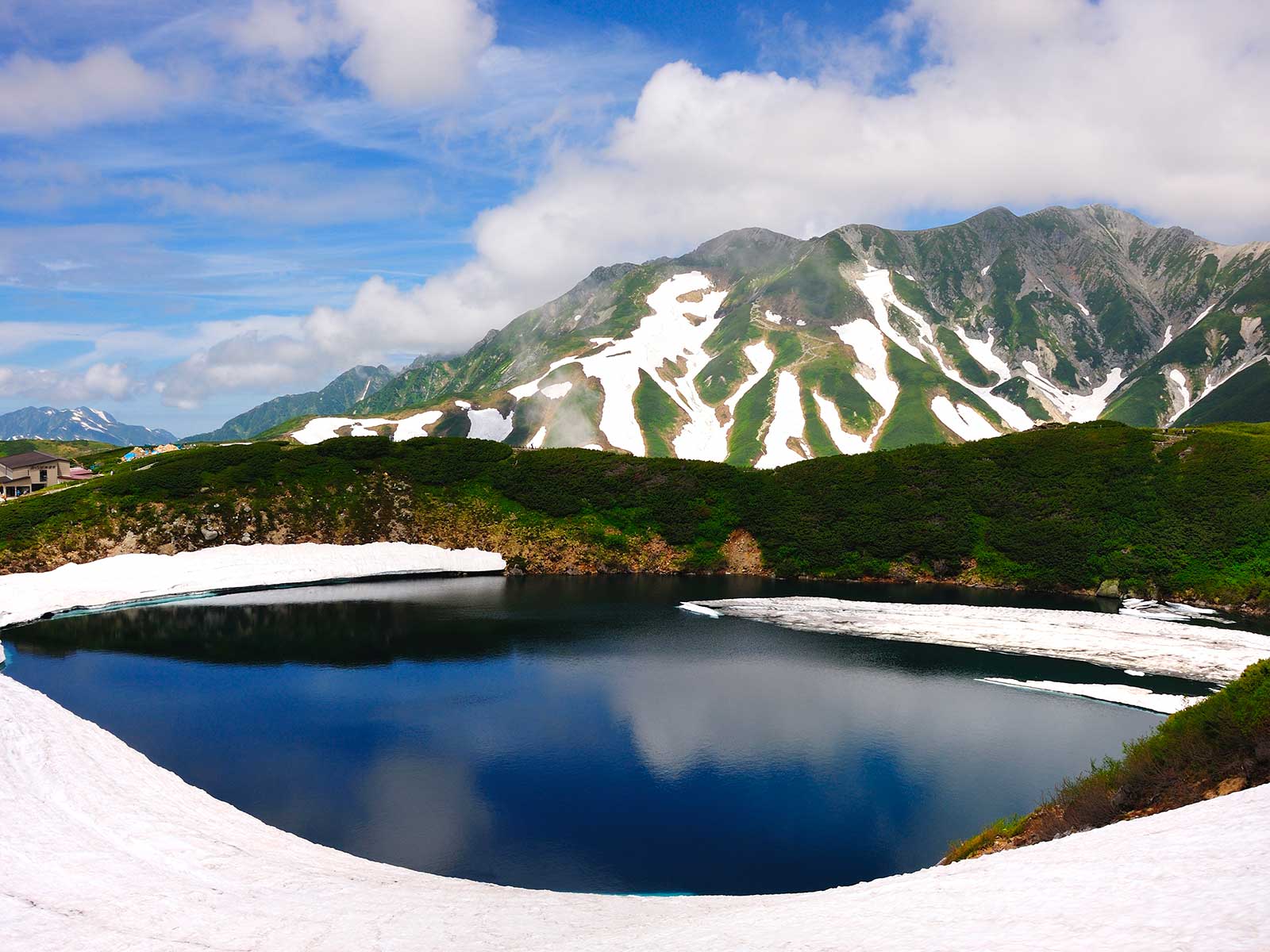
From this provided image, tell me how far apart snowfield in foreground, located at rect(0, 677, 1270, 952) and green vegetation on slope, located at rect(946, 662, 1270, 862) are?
238 cm

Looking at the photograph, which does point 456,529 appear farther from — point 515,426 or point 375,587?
point 515,426

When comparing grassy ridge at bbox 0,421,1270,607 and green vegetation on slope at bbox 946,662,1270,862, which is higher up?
grassy ridge at bbox 0,421,1270,607

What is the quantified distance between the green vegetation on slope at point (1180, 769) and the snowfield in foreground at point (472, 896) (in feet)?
7.81

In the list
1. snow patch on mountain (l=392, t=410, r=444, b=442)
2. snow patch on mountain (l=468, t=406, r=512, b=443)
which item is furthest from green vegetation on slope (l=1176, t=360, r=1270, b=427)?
snow patch on mountain (l=392, t=410, r=444, b=442)

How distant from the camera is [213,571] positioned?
60.8m

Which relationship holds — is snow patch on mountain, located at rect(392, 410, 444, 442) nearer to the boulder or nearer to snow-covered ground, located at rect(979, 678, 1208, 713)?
the boulder

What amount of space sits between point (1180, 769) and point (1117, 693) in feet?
71.0

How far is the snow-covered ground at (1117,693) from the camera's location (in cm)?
3062

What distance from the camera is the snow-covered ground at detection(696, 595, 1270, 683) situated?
3731 cm

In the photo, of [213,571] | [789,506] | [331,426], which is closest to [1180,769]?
[789,506]

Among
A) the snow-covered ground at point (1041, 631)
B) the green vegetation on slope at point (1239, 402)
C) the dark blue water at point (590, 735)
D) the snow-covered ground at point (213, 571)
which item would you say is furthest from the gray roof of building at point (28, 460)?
the green vegetation on slope at point (1239, 402)

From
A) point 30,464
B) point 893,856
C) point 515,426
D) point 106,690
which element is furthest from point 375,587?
point 515,426

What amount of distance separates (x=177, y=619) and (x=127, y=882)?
38510 millimetres

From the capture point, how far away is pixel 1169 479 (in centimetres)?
5834
